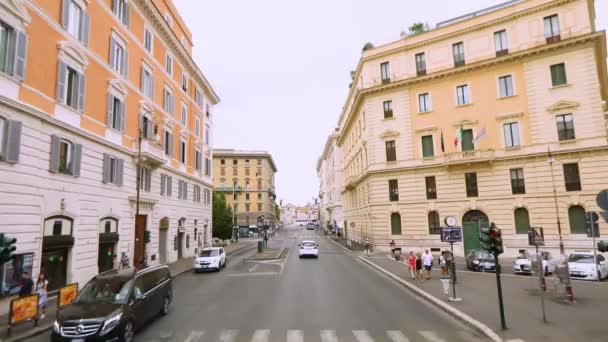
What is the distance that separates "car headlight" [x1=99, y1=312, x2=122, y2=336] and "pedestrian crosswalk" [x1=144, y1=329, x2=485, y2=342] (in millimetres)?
1168

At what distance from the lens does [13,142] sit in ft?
43.0

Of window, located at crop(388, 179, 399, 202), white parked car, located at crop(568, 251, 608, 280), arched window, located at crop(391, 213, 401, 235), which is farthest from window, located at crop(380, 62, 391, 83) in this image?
white parked car, located at crop(568, 251, 608, 280)

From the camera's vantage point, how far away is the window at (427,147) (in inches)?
1326

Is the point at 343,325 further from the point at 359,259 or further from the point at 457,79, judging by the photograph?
the point at 457,79

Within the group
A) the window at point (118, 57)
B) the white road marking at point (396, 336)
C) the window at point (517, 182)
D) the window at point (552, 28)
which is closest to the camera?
the white road marking at point (396, 336)

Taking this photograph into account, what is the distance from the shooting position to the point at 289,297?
1483 centimetres

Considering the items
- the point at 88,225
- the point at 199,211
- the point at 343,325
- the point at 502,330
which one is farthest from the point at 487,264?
the point at 199,211

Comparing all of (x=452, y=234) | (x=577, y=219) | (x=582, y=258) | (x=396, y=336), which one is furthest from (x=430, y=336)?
(x=577, y=219)

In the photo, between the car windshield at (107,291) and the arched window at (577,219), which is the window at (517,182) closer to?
the arched window at (577,219)

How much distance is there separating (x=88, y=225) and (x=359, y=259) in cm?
2108

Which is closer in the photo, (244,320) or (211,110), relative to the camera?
(244,320)

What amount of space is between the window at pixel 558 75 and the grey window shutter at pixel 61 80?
1382 inches

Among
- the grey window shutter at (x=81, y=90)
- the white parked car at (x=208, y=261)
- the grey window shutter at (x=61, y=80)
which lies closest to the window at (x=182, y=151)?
the white parked car at (x=208, y=261)

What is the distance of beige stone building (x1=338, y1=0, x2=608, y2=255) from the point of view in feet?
92.3
